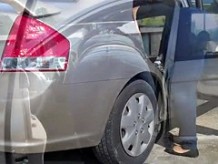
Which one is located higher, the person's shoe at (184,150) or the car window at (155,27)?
the car window at (155,27)

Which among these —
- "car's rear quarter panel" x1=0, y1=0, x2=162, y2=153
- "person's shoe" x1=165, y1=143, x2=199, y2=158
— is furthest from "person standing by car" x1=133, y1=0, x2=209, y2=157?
"car's rear quarter panel" x1=0, y1=0, x2=162, y2=153

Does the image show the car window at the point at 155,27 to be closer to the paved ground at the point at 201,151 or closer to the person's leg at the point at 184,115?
the person's leg at the point at 184,115

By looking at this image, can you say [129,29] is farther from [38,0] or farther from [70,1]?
[38,0]

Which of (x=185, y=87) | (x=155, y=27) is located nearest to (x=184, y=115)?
(x=185, y=87)

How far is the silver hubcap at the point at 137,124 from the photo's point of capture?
3736mm

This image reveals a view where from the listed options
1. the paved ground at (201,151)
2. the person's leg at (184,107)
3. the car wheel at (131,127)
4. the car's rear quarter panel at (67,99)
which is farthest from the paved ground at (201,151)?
the car's rear quarter panel at (67,99)

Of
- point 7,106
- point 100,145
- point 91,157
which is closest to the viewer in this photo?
point 7,106

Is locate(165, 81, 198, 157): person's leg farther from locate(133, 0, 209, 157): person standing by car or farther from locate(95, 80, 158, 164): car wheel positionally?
locate(95, 80, 158, 164): car wheel

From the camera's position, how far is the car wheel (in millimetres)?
3613

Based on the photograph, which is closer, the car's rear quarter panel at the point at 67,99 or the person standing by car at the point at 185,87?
the car's rear quarter panel at the point at 67,99

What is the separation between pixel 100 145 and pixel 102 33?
878 millimetres

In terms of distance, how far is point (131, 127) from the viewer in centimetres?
378

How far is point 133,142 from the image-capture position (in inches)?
150

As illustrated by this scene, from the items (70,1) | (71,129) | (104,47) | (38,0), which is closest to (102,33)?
(104,47)
